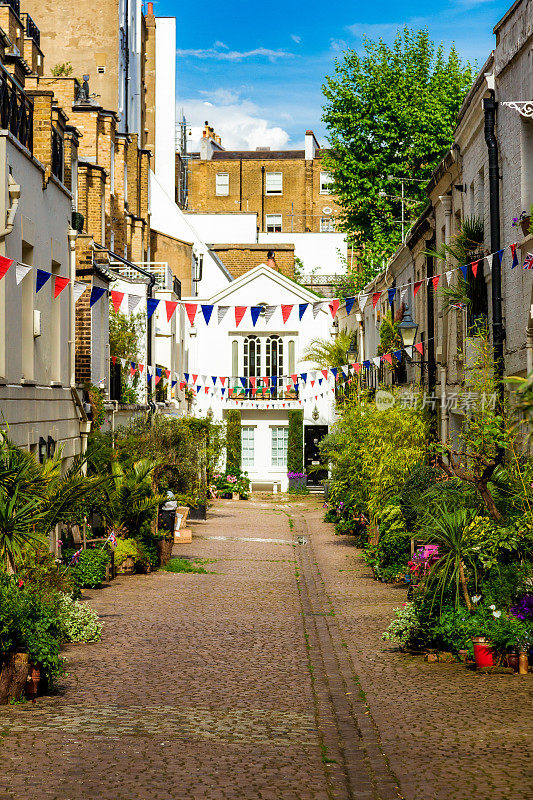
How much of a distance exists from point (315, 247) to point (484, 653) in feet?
174

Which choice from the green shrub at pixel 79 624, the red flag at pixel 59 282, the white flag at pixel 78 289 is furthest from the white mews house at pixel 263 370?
the green shrub at pixel 79 624

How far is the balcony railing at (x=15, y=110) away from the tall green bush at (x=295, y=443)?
25484 mm

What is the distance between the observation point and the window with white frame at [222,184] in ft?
225

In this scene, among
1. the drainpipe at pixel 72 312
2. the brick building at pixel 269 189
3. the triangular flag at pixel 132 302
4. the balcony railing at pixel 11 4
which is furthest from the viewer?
the brick building at pixel 269 189

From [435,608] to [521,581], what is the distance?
3.39 feet

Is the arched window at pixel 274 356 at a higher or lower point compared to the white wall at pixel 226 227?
lower

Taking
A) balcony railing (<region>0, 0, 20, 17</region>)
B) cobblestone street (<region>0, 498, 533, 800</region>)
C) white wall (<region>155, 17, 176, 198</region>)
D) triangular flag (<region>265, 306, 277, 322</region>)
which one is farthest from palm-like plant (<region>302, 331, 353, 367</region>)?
cobblestone street (<region>0, 498, 533, 800</region>)

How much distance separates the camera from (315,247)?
62.5 m

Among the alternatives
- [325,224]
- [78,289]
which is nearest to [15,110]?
[78,289]

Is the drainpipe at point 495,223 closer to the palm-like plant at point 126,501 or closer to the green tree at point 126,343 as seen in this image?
the palm-like plant at point 126,501

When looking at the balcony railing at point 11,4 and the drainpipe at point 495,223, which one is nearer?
the drainpipe at point 495,223

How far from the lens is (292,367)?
43.1 m

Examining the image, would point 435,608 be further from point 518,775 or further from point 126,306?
point 126,306

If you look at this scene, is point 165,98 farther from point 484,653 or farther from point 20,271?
point 484,653
